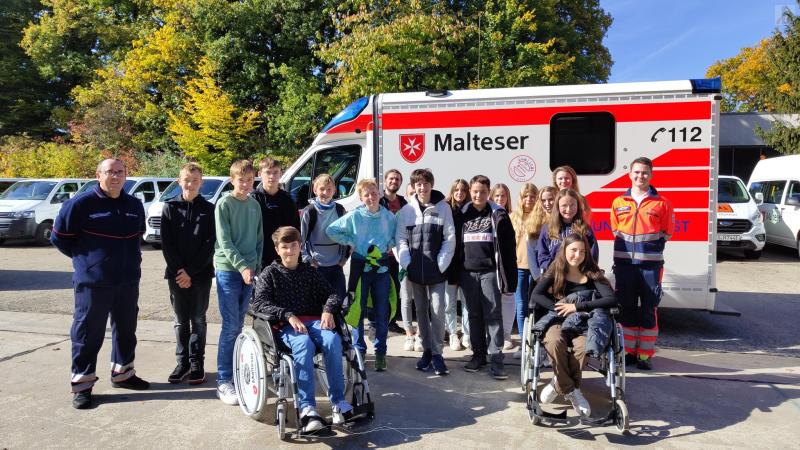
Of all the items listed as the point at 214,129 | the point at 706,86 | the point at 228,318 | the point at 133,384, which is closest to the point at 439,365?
the point at 228,318

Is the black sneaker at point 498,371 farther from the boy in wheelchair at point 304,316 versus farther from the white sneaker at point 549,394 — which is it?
the boy in wheelchair at point 304,316

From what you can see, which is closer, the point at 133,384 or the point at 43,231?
the point at 133,384

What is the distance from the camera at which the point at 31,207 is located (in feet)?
48.4

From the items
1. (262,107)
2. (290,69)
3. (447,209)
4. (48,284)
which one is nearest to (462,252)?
(447,209)

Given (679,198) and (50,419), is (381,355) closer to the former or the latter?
(50,419)

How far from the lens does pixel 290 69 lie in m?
22.8

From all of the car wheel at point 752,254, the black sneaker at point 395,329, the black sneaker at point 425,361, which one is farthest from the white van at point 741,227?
the black sneaker at point 425,361

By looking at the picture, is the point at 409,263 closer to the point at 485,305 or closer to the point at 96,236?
the point at 485,305

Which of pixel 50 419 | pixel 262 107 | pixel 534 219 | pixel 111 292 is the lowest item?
pixel 50 419

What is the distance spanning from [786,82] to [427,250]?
2328cm

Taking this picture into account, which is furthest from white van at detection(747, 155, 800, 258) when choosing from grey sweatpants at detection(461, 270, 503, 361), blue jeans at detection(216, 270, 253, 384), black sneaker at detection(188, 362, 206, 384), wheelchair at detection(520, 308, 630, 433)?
black sneaker at detection(188, 362, 206, 384)

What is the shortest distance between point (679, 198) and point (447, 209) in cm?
286

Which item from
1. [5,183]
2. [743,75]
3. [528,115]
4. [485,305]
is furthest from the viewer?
[743,75]

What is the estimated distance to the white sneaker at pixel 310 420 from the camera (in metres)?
3.45
